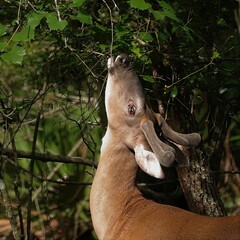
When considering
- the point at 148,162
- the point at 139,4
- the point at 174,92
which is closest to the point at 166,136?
the point at 148,162

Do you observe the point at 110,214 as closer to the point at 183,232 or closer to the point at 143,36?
the point at 183,232

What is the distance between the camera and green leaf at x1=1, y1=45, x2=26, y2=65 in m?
5.01

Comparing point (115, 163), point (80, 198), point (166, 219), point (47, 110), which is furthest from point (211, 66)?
point (80, 198)

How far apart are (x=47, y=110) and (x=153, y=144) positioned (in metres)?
2.86

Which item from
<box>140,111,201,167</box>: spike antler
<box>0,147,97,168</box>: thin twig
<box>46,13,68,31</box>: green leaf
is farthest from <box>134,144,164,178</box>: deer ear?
<box>0,147,97,168</box>: thin twig

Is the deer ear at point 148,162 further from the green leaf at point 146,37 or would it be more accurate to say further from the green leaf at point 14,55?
the green leaf at point 14,55

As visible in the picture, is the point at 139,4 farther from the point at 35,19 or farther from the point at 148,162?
the point at 148,162

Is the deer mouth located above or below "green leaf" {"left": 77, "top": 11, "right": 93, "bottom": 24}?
below

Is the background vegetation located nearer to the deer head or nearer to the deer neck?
the deer head

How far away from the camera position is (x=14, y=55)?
5.07m

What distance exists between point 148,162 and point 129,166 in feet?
1.35

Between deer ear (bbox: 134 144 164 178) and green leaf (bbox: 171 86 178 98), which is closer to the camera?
deer ear (bbox: 134 144 164 178)

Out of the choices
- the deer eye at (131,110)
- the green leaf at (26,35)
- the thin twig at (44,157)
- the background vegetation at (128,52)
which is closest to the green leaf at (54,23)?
the background vegetation at (128,52)

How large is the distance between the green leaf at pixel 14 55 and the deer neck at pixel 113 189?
109 centimetres
